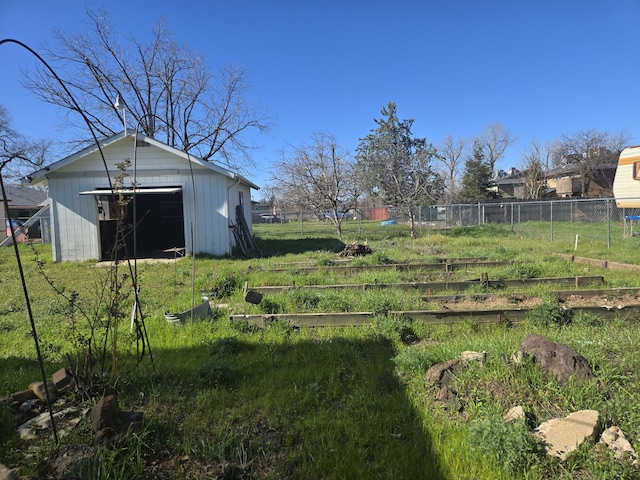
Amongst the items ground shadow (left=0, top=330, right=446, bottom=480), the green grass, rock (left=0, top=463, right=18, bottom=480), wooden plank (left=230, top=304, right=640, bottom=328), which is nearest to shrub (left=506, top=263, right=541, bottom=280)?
wooden plank (left=230, top=304, right=640, bottom=328)

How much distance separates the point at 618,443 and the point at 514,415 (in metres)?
0.61

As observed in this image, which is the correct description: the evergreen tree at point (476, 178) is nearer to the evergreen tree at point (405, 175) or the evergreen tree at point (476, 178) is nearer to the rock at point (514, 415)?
the evergreen tree at point (405, 175)

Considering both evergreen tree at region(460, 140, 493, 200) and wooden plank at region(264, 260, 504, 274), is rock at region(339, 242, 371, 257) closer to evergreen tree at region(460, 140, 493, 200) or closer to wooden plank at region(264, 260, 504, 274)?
wooden plank at region(264, 260, 504, 274)

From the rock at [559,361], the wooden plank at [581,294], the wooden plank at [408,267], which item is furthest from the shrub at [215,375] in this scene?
the wooden plank at [408,267]

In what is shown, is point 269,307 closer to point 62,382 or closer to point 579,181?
point 62,382

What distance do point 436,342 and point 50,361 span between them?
4.64 metres

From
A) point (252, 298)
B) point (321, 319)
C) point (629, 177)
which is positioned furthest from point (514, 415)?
point (629, 177)

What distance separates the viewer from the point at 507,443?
2463 millimetres

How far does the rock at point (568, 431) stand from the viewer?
2.47 metres

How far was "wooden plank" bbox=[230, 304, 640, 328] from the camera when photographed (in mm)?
5078

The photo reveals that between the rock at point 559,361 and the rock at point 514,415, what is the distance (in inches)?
22.0

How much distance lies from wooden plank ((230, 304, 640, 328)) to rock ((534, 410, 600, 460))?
2489 millimetres

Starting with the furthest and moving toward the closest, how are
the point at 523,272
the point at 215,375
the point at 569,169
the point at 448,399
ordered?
the point at 569,169
the point at 523,272
the point at 215,375
the point at 448,399

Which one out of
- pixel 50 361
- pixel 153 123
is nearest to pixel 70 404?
pixel 50 361
